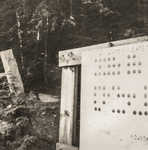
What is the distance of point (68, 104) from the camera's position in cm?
169

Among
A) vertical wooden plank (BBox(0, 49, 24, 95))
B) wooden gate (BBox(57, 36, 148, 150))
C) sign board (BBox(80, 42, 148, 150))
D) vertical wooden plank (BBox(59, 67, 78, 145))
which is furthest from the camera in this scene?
vertical wooden plank (BBox(0, 49, 24, 95))

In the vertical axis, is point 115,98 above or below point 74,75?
below

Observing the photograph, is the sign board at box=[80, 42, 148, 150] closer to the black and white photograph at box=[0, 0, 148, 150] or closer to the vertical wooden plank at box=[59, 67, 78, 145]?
the black and white photograph at box=[0, 0, 148, 150]

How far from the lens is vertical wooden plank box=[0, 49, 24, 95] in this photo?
3.86 m

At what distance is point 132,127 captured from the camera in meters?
1.18

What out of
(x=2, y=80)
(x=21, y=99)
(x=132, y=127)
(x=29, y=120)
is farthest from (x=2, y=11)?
(x=132, y=127)

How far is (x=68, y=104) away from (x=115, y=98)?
49 centimetres

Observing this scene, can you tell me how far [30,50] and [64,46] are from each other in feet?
2.21

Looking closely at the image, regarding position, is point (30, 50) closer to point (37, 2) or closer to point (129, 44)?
point (37, 2)

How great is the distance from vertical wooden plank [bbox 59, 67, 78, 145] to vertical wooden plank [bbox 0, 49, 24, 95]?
2.26m

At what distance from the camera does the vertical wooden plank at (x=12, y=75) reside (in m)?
3.86

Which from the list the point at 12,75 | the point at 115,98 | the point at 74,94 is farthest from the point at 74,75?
the point at 12,75

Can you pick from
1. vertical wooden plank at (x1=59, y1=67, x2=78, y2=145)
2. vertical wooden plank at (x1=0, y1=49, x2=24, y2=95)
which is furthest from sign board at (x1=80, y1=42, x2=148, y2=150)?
vertical wooden plank at (x1=0, y1=49, x2=24, y2=95)

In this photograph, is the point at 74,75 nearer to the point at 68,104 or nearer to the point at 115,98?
the point at 68,104
